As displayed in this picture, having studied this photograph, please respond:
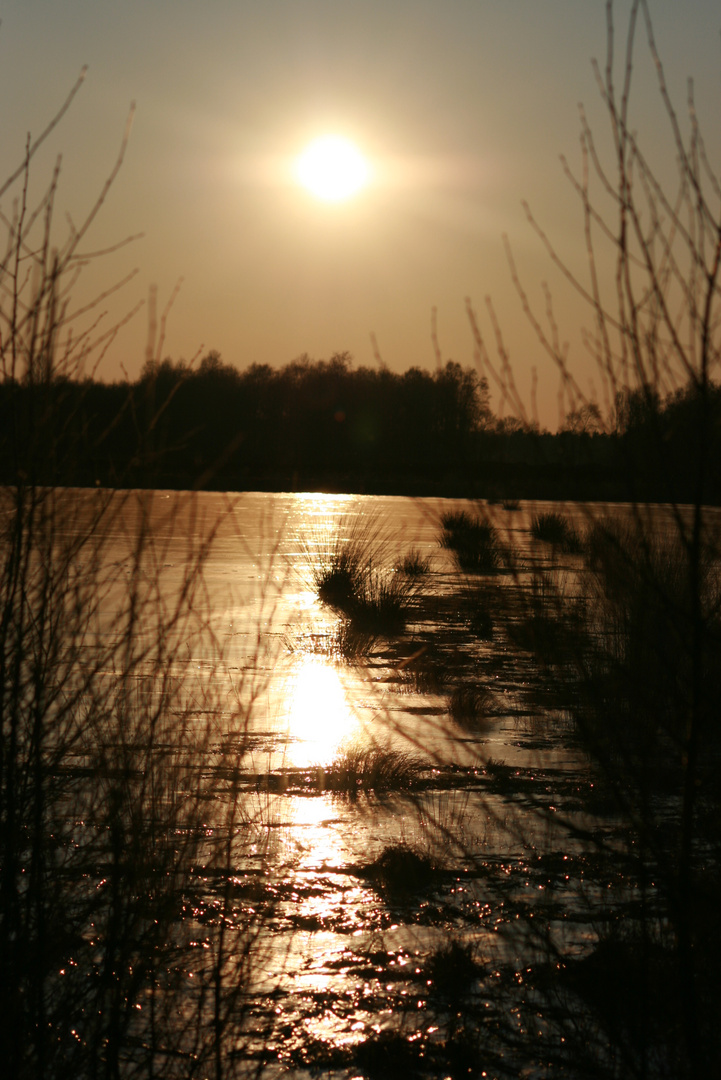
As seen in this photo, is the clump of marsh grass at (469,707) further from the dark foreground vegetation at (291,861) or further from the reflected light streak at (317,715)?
the dark foreground vegetation at (291,861)

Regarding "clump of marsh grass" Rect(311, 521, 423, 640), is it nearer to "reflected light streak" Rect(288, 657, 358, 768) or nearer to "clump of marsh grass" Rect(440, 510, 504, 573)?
"clump of marsh grass" Rect(440, 510, 504, 573)

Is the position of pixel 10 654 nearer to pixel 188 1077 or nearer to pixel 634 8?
pixel 188 1077

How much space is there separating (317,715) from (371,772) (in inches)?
61.4

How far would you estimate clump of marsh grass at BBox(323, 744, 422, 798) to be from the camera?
18.0ft

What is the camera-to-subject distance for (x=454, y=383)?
3.75 meters

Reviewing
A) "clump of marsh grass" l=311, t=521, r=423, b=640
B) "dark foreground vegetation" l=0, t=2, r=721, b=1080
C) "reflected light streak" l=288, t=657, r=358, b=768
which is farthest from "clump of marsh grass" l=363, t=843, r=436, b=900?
"clump of marsh grass" l=311, t=521, r=423, b=640

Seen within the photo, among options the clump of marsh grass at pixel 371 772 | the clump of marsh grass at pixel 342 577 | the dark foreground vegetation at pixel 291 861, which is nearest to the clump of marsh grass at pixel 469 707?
the clump of marsh grass at pixel 371 772

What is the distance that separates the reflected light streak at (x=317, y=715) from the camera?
611cm

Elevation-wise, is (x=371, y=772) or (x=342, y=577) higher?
(x=342, y=577)

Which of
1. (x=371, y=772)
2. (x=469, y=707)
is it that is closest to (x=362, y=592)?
(x=469, y=707)

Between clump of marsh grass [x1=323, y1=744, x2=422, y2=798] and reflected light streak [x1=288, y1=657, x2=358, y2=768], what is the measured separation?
0.18 meters

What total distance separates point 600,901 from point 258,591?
10.3 metres

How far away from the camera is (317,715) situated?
23.5 feet

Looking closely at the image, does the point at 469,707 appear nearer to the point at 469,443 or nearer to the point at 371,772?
the point at 371,772
